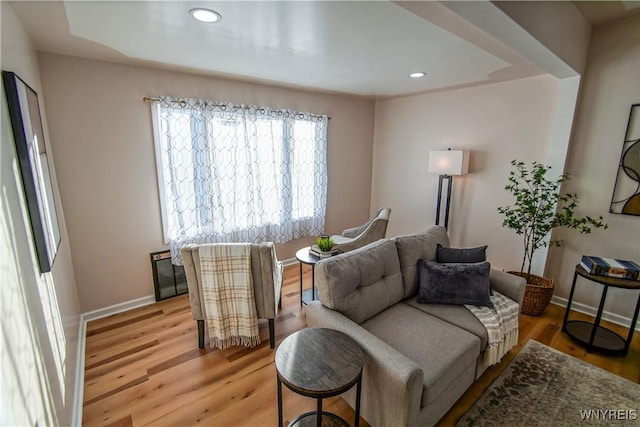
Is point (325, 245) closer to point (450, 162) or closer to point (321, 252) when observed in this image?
point (321, 252)

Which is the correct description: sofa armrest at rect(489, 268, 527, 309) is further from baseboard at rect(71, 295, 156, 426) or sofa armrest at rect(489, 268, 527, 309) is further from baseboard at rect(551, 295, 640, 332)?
baseboard at rect(71, 295, 156, 426)

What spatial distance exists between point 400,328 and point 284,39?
2098mm

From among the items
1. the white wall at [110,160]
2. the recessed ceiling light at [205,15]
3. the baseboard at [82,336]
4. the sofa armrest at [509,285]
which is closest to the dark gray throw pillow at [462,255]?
the sofa armrest at [509,285]

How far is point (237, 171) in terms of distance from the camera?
337 cm

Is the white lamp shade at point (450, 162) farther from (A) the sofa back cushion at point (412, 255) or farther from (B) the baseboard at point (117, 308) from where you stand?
(B) the baseboard at point (117, 308)

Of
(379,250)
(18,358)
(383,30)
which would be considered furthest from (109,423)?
(383,30)

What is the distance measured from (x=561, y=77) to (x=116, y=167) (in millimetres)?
4178

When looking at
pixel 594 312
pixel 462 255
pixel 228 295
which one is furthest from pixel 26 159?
pixel 594 312

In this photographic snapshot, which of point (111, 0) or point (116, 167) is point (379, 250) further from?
point (116, 167)

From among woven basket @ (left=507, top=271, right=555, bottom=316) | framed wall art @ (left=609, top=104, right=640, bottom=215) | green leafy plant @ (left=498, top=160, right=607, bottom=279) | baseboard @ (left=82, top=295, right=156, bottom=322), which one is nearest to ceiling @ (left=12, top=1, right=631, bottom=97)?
framed wall art @ (left=609, top=104, right=640, bottom=215)

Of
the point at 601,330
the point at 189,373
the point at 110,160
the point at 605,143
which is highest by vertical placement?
the point at 605,143

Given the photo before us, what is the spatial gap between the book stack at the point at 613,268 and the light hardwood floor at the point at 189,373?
2.15 ft

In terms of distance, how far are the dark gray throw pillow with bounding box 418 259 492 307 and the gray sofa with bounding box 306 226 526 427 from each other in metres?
0.07

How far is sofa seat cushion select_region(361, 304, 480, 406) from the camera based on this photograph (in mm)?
1599
